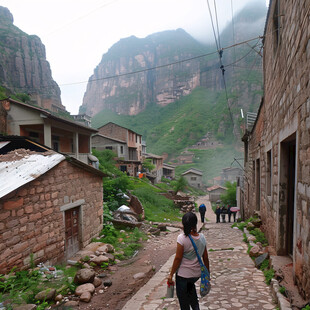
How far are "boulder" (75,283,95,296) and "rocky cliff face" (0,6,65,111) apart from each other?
50699 millimetres

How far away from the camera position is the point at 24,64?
205 feet

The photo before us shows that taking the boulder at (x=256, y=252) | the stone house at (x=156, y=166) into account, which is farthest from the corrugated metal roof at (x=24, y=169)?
the stone house at (x=156, y=166)

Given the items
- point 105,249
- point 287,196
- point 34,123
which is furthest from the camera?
point 34,123

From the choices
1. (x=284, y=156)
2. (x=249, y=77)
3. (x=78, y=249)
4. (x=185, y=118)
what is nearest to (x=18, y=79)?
(x=185, y=118)

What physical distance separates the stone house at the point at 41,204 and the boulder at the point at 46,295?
919 mm

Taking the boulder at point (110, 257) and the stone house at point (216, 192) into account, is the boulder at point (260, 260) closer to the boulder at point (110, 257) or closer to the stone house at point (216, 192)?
the boulder at point (110, 257)

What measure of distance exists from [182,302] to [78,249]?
5.69 m

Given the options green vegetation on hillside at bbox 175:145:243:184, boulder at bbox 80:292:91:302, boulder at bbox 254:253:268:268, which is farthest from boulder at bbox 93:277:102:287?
green vegetation on hillside at bbox 175:145:243:184

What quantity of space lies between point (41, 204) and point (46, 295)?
2157mm

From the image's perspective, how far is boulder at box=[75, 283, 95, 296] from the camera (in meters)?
4.65

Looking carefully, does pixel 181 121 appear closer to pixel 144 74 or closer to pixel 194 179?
pixel 194 179

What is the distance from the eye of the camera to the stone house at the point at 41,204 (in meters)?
4.71

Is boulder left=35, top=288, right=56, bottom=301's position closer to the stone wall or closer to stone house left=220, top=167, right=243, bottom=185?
the stone wall

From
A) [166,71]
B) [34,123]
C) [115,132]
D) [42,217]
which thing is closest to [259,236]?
[42,217]
